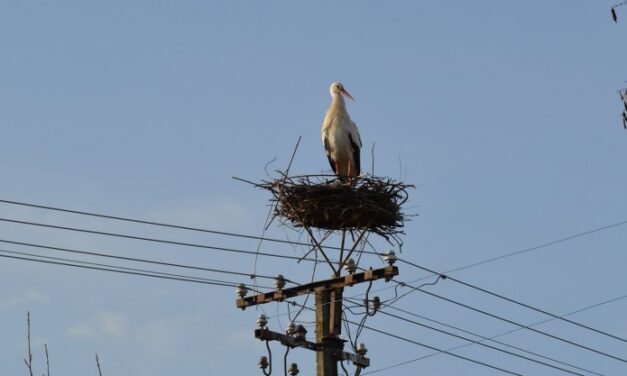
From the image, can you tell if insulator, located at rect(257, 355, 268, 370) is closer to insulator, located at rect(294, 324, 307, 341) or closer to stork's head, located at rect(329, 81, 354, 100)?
insulator, located at rect(294, 324, 307, 341)

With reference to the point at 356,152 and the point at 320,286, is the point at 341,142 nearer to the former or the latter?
the point at 356,152

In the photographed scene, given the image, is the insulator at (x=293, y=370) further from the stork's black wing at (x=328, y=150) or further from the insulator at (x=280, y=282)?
the stork's black wing at (x=328, y=150)

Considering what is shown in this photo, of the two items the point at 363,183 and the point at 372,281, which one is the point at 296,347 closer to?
the point at 372,281

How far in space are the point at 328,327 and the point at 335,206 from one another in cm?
175

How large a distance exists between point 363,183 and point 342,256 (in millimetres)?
1275

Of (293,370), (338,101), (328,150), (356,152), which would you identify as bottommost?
(293,370)

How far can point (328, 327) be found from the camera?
13375 mm

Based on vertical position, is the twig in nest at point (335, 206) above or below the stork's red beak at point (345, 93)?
below

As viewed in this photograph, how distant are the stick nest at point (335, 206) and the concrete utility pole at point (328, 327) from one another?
1284mm

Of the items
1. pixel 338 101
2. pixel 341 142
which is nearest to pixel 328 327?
pixel 341 142

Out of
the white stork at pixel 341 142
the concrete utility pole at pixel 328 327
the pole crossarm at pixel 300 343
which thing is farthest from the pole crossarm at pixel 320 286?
the white stork at pixel 341 142

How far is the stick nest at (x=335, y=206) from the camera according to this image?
14.7m

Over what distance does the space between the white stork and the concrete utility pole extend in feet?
18.6

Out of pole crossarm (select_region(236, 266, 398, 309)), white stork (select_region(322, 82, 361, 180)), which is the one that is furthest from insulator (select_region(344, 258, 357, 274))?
white stork (select_region(322, 82, 361, 180))
